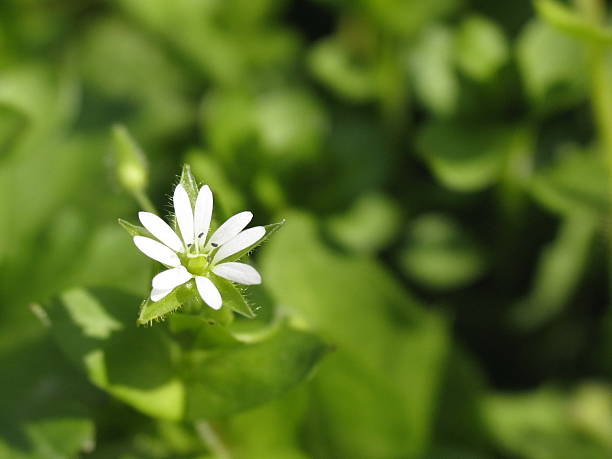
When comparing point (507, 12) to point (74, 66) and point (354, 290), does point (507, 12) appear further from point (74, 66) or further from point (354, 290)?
point (74, 66)

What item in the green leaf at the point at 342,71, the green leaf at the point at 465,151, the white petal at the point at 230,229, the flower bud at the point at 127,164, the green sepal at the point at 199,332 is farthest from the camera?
the green leaf at the point at 342,71

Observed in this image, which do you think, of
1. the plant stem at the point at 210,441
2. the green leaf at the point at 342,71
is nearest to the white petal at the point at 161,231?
the plant stem at the point at 210,441

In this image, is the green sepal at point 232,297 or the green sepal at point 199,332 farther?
the green sepal at point 199,332

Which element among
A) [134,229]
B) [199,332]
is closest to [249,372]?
[199,332]

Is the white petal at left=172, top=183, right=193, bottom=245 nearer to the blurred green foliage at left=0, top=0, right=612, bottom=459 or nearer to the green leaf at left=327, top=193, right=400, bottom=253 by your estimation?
the blurred green foliage at left=0, top=0, right=612, bottom=459

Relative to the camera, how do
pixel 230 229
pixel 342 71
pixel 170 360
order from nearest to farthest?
1. pixel 230 229
2. pixel 170 360
3. pixel 342 71

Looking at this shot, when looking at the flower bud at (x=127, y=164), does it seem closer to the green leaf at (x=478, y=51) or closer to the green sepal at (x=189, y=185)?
the green sepal at (x=189, y=185)

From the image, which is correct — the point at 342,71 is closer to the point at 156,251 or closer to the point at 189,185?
the point at 189,185
